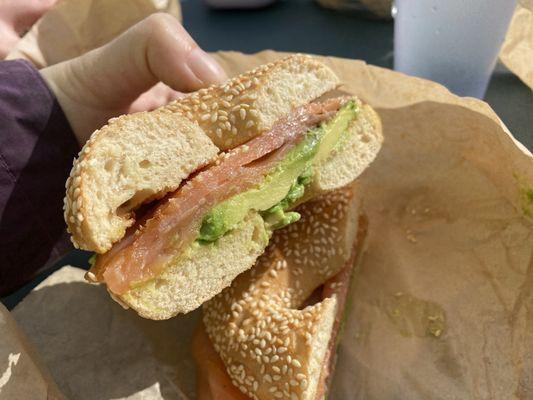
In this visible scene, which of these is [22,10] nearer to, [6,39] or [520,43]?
[6,39]

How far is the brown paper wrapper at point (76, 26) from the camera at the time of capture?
2318mm

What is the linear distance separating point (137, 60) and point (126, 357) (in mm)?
1016

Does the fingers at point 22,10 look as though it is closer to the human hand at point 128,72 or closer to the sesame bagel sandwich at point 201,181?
the human hand at point 128,72

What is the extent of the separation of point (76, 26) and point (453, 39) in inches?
61.7

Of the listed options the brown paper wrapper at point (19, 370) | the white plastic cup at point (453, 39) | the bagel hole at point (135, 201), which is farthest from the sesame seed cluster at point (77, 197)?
the white plastic cup at point (453, 39)

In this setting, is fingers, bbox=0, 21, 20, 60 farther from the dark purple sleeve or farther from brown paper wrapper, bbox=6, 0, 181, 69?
the dark purple sleeve

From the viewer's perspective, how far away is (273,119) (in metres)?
1.61

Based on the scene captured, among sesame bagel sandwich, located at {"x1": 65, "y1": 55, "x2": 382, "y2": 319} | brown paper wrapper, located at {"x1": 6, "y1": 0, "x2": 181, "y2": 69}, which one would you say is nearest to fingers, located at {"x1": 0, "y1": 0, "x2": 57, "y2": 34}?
brown paper wrapper, located at {"x1": 6, "y1": 0, "x2": 181, "y2": 69}

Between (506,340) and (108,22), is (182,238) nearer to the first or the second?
(506,340)

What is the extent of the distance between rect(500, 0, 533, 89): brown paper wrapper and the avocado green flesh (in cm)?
91

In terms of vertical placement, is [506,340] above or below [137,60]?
below

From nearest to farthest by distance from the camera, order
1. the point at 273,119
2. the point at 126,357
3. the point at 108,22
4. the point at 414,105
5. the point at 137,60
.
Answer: the point at 273,119 → the point at 126,357 → the point at 137,60 → the point at 414,105 → the point at 108,22

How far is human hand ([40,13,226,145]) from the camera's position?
186 centimetres

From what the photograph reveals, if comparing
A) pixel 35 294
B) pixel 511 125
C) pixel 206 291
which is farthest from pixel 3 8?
pixel 511 125
